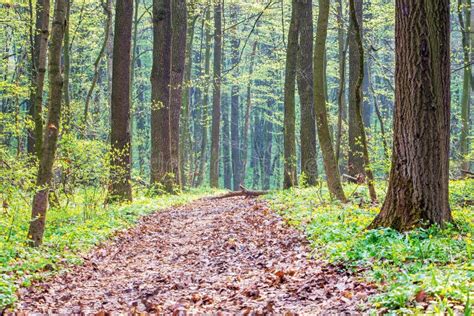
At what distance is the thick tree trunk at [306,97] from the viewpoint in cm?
1678

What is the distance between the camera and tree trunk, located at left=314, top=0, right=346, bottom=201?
11.0 metres

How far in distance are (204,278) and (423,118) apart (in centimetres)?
356

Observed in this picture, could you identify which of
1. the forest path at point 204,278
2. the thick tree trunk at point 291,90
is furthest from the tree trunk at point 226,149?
the forest path at point 204,278

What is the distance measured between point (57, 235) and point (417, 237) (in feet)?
20.2

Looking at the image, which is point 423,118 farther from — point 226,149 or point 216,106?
point 226,149

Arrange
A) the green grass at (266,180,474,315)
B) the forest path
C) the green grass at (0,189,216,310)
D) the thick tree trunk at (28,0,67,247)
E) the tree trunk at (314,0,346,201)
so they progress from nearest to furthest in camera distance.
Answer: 1. the green grass at (266,180,474,315)
2. the forest path
3. the green grass at (0,189,216,310)
4. the thick tree trunk at (28,0,67,247)
5. the tree trunk at (314,0,346,201)

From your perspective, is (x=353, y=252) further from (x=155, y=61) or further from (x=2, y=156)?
(x=155, y=61)

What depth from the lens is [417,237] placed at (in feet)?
19.6

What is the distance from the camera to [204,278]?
261 inches

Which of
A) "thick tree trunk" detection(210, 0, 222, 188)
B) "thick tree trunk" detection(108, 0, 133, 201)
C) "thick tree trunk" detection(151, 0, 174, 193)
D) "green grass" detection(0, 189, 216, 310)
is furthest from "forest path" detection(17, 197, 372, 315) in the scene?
"thick tree trunk" detection(210, 0, 222, 188)

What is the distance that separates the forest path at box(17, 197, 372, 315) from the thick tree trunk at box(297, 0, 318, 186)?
6690 mm

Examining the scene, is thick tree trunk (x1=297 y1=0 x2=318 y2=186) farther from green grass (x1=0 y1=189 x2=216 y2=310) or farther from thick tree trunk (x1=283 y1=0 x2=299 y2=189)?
green grass (x1=0 y1=189 x2=216 y2=310)

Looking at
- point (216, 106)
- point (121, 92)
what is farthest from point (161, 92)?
point (216, 106)

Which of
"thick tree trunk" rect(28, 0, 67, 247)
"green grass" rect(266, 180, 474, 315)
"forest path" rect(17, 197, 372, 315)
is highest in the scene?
"thick tree trunk" rect(28, 0, 67, 247)
